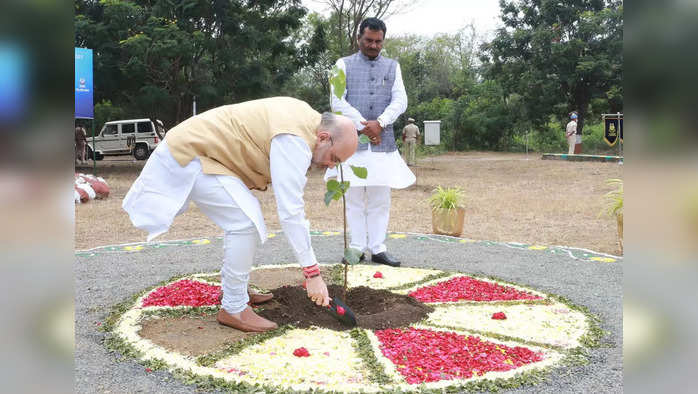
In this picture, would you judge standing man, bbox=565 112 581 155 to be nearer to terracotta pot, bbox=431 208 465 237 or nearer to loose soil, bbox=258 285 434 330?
terracotta pot, bbox=431 208 465 237

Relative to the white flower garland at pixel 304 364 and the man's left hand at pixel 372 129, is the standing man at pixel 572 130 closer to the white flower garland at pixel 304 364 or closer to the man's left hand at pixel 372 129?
the man's left hand at pixel 372 129

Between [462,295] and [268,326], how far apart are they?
1.56m

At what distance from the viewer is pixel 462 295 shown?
4.31m

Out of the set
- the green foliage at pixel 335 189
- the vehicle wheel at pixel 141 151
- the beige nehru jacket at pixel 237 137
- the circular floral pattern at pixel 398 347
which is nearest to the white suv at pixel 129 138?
the vehicle wheel at pixel 141 151

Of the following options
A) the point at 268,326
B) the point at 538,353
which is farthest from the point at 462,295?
the point at 268,326

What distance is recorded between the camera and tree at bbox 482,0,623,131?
2625cm

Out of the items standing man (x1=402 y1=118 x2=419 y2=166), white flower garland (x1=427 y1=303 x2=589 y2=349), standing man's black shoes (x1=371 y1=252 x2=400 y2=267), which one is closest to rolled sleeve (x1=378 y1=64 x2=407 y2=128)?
standing man's black shoes (x1=371 y1=252 x2=400 y2=267)

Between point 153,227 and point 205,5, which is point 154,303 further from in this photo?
point 205,5

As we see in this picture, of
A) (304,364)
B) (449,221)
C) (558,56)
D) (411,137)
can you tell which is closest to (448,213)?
(449,221)

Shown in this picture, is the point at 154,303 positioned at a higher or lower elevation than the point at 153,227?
lower

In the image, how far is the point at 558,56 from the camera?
26875mm

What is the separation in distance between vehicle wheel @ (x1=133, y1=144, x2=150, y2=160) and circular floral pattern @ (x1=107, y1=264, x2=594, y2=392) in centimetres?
2049

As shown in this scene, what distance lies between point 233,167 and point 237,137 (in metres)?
0.18

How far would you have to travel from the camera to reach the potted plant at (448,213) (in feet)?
23.5
